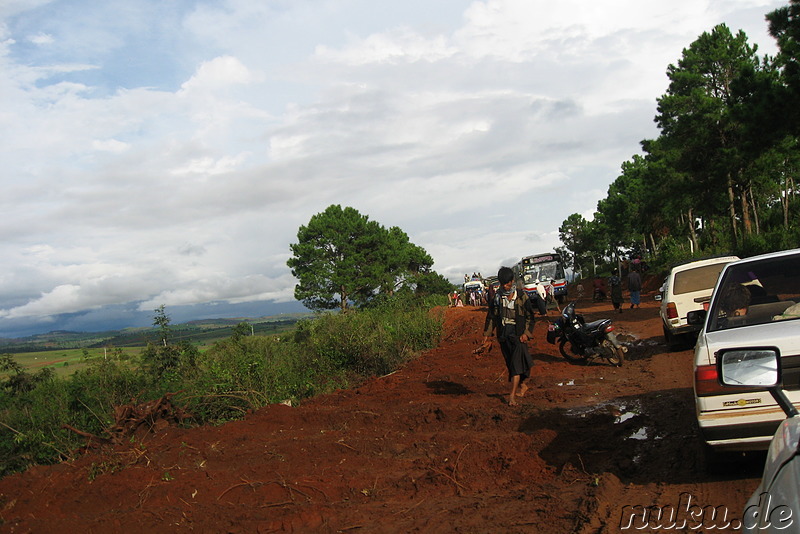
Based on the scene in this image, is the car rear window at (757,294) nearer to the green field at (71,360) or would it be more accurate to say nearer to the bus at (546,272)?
the green field at (71,360)

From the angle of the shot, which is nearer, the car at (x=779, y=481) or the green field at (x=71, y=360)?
the car at (x=779, y=481)

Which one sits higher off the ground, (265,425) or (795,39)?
(795,39)

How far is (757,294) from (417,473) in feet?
12.2

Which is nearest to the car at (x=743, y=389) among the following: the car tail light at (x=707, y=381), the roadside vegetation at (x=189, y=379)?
the car tail light at (x=707, y=381)

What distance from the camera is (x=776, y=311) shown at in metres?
5.32

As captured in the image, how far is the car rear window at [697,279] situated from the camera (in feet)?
39.8

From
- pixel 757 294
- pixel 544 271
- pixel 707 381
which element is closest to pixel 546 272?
pixel 544 271

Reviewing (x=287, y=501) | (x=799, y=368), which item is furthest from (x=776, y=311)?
(x=287, y=501)

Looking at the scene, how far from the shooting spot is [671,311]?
39.8 ft

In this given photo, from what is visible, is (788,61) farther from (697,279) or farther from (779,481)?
(779,481)

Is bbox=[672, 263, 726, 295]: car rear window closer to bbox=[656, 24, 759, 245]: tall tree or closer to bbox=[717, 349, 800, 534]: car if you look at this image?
bbox=[717, 349, 800, 534]: car

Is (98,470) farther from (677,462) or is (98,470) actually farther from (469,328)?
(469,328)

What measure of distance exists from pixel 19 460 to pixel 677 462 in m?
9.23

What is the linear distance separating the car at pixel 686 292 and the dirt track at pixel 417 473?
2.41 m
